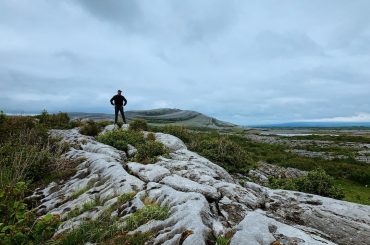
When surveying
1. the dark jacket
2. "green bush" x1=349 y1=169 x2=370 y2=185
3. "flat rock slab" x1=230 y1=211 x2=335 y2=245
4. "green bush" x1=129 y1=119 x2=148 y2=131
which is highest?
the dark jacket

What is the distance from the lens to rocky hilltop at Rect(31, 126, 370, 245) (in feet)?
27.0

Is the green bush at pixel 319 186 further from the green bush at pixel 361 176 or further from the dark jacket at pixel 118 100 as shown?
the dark jacket at pixel 118 100

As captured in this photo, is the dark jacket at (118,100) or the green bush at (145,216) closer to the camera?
the green bush at (145,216)

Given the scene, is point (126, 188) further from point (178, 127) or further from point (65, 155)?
point (178, 127)

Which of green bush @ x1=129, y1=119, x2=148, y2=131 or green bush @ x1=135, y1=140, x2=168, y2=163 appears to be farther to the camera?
green bush @ x1=129, y1=119, x2=148, y2=131

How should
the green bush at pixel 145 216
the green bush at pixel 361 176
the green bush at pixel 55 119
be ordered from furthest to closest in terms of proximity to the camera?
the green bush at pixel 55 119, the green bush at pixel 361 176, the green bush at pixel 145 216

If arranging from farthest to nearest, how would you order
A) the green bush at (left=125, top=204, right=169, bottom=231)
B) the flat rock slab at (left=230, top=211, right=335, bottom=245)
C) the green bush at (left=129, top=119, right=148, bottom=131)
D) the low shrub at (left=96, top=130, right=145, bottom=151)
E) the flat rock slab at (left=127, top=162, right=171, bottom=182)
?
the green bush at (left=129, top=119, right=148, bottom=131)
the low shrub at (left=96, top=130, right=145, bottom=151)
the flat rock slab at (left=127, top=162, right=171, bottom=182)
the green bush at (left=125, top=204, right=169, bottom=231)
the flat rock slab at (left=230, top=211, right=335, bottom=245)

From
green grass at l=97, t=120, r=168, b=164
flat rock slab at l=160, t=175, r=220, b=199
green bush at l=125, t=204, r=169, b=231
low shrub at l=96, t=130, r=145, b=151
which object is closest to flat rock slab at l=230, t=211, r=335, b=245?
green bush at l=125, t=204, r=169, b=231

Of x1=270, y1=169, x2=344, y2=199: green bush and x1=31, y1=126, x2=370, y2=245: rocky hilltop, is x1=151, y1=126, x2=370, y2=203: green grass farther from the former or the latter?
x1=31, y1=126, x2=370, y2=245: rocky hilltop

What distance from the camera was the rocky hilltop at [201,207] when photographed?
8.22m

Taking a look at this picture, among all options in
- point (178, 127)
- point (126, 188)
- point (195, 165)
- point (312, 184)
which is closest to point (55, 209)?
point (126, 188)

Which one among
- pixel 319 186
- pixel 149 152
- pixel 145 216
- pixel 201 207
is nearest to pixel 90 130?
pixel 149 152

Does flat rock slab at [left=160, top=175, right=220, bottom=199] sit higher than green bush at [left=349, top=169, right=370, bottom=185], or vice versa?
flat rock slab at [left=160, top=175, right=220, bottom=199]

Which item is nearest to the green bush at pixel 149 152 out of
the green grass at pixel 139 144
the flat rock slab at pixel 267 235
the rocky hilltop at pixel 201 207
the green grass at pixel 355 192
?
the green grass at pixel 139 144
